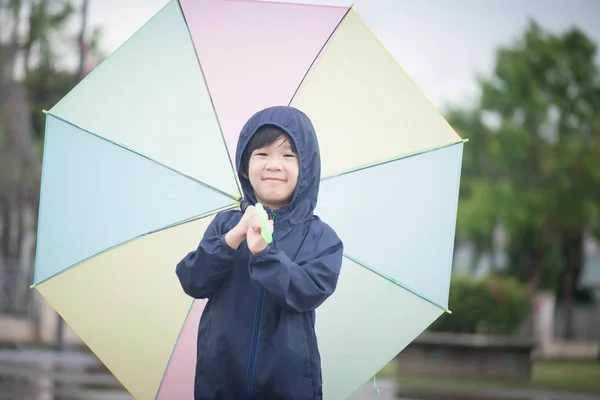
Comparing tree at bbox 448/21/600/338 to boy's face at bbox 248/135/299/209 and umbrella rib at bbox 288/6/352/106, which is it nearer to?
umbrella rib at bbox 288/6/352/106

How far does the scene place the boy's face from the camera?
3.31 meters

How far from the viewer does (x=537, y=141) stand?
32.2 meters

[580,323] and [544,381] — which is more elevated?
[580,323]

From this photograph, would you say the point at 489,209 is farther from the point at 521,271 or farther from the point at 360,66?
the point at 360,66

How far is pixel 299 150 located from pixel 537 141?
30.2m

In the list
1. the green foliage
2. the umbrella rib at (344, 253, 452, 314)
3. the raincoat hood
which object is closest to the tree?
the green foliage

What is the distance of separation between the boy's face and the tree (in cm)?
2886

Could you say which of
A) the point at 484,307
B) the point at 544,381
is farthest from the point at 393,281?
the point at 544,381

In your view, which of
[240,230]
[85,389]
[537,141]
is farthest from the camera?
[537,141]

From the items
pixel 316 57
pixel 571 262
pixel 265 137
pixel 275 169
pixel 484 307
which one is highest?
pixel 571 262

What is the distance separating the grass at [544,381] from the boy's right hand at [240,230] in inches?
479

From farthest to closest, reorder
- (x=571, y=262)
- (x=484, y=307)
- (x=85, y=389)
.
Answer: (x=571, y=262)
(x=484, y=307)
(x=85, y=389)

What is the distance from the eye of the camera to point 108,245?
4.23 metres

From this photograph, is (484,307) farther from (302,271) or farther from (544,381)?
(302,271)
